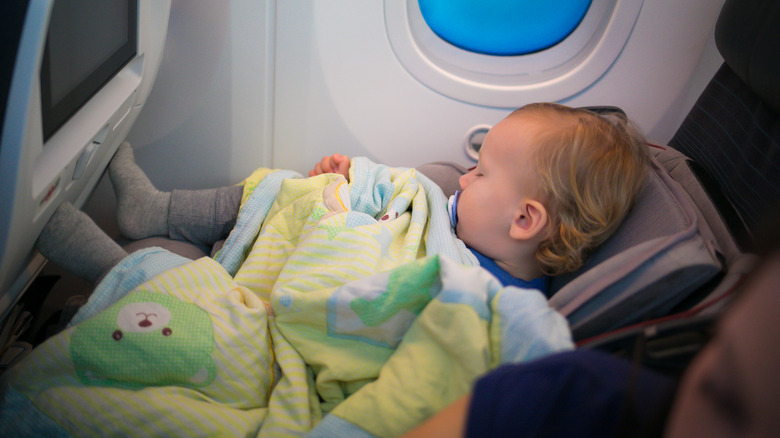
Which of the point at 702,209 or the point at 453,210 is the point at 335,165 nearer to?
the point at 453,210

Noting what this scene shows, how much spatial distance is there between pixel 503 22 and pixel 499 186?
679mm

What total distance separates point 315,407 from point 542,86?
45.3 inches

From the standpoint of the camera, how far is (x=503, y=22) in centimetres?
152

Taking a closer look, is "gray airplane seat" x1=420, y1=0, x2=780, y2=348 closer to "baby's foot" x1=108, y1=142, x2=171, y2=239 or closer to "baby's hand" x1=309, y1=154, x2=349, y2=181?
"baby's hand" x1=309, y1=154, x2=349, y2=181

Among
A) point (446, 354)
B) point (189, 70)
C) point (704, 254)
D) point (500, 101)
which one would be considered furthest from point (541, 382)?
point (189, 70)

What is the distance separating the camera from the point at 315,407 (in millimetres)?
829

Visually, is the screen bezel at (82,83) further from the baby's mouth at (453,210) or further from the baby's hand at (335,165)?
the baby's mouth at (453,210)

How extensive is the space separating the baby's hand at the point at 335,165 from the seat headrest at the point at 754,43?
0.94m

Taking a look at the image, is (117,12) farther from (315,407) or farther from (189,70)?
(315,407)

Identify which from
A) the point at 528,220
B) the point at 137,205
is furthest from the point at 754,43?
the point at 137,205

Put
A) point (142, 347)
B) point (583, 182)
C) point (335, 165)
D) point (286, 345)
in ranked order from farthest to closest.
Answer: point (335, 165) < point (583, 182) < point (286, 345) < point (142, 347)

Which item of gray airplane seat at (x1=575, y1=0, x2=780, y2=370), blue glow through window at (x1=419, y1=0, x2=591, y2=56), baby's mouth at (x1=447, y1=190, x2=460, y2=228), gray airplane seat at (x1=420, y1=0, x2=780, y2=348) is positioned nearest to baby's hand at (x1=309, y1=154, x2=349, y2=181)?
baby's mouth at (x1=447, y1=190, x2=460, y2=228)

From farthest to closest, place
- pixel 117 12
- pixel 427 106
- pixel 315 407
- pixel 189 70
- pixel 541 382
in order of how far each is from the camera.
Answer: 1. pixel 427 106
2. pixel 189 70
3. pixel 117 12
4. pixel 315 407
5. pixel 541 382

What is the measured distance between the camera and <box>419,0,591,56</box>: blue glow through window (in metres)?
1.50
